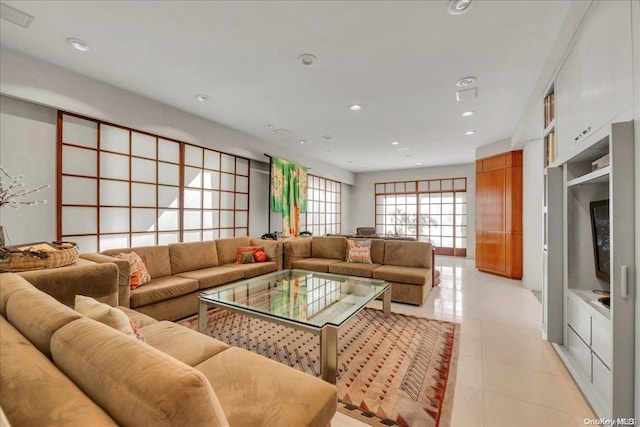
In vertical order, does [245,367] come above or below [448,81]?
below

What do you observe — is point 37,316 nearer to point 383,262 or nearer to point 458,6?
point 458,6

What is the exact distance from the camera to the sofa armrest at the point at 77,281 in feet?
5.78

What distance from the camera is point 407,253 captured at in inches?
157

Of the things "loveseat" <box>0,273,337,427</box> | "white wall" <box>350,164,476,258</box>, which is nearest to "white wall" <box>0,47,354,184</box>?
"loveseat" <box>0,273,337,427</box>

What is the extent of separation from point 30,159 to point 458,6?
12.6ft

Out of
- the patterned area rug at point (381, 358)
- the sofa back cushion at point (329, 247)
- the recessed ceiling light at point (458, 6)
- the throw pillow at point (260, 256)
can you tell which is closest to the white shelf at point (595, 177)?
the recessed ceiling light at point (458, 6)

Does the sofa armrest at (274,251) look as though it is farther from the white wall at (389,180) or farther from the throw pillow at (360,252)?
the white wall at (389,180)

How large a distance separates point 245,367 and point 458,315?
272 cm

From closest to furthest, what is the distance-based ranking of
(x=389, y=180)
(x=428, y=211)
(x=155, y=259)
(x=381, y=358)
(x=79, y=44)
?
(x=381, y=358), (x=79, y=44), (x=155, y=259), (x=428, y=211), (x=389, y=180)

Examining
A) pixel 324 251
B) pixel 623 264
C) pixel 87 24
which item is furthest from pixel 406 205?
pixel 87 24

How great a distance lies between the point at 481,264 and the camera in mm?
5621

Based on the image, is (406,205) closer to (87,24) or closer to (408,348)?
(408,348)

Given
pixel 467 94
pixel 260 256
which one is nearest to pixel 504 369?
pixel 467 94

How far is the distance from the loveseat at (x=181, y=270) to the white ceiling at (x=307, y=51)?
→ 1841 millimetres
